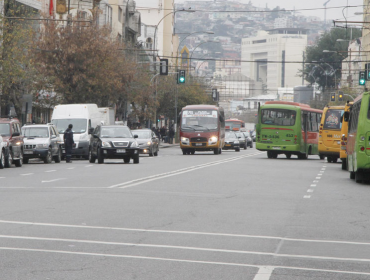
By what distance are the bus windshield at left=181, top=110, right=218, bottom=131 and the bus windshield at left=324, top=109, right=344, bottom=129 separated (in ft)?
33.1

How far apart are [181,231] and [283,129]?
33444 mm

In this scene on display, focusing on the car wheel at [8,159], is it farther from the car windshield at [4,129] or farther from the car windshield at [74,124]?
the car windshield at [74,124]

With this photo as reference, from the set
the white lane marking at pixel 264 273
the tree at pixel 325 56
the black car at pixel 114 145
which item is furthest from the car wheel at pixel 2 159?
the tree at pixel 325 56

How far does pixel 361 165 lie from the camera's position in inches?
881

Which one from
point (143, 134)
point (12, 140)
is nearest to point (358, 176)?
point (12, 140)

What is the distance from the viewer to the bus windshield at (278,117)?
147 feet

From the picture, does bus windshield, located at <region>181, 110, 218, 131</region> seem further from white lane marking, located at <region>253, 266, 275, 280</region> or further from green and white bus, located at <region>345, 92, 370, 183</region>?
white lane marking, located at <region>253, 266, 275, 280</region>

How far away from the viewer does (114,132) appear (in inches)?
1391

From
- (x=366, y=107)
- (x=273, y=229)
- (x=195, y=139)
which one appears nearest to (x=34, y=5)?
(x=195, y=139)

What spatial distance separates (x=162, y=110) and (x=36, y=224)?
77572 mm

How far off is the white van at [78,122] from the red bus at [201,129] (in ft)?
28.4

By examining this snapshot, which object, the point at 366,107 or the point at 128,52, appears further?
the point at 128,52

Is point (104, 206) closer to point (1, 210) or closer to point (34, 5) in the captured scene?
point (1, 210)

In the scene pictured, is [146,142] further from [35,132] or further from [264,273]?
[264,273]
